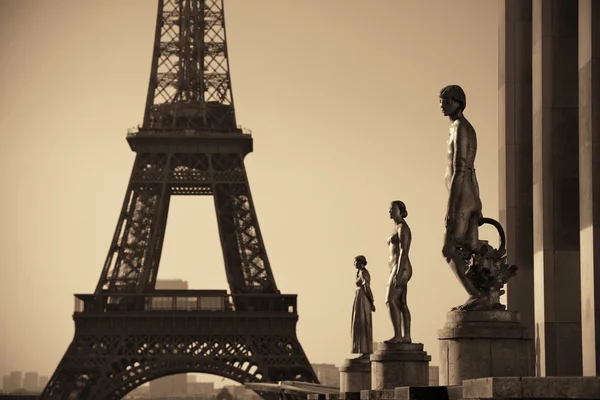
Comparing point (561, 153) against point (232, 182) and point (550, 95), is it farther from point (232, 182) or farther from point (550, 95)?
point (232, 182)

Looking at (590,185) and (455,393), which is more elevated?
(590,185)

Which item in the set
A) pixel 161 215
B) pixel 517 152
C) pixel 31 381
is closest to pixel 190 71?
pixel 161 215

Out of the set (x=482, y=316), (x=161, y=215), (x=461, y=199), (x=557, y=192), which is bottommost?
(x=482, y=316)

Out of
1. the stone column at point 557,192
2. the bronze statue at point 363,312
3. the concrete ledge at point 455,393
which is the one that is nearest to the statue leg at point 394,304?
the stone column at point 557,192

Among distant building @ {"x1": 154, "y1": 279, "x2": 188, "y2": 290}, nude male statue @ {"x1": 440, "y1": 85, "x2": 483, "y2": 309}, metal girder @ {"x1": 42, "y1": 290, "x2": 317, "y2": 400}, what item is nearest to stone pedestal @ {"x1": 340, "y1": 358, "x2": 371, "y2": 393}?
nude male statue @ {"x1": 440, "y1": 85, "x2": 483, "y2": 309}

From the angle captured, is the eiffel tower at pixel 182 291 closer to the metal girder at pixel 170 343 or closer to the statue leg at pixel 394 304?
the metal girder at pixel 170 343

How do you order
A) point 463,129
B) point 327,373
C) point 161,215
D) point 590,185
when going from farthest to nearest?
point 327,373 < point 161,215 < point 590,185 < point 463,129

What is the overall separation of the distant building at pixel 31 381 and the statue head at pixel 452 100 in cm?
15708

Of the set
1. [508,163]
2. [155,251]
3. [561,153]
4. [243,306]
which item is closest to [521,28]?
[508,163]

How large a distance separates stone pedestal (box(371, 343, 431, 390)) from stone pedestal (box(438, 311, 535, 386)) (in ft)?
19.4

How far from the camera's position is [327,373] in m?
123

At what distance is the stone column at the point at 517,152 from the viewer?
3003 cm

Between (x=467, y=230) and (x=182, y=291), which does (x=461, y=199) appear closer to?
(x=467, y=230)

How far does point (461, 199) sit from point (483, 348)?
182 cm
